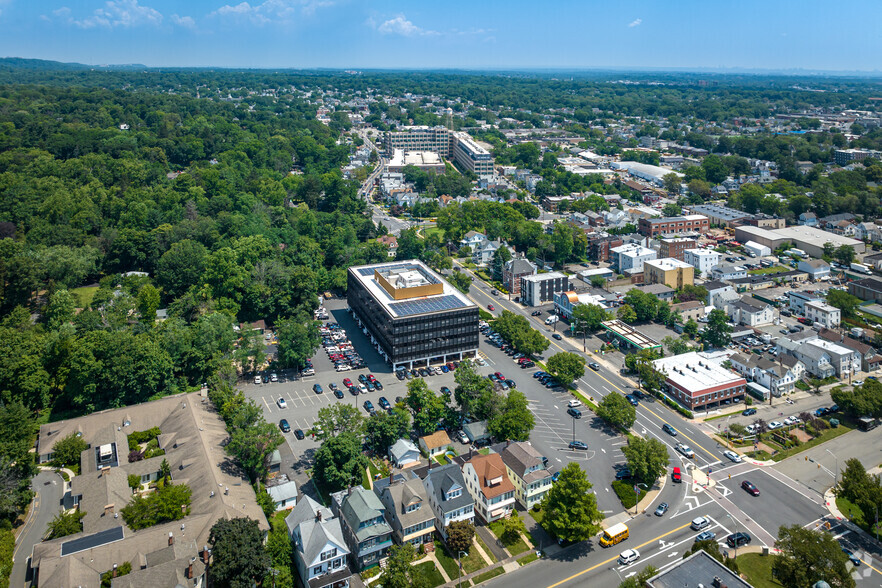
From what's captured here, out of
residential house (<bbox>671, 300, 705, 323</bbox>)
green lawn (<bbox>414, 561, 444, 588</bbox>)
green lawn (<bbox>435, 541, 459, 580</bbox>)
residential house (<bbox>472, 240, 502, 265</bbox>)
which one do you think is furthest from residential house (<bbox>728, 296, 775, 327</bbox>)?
green lawn (<bbox>414, 561, 444, 588</bbox>)

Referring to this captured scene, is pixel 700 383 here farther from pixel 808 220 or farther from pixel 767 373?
pixel 808 220

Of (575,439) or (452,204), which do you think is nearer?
(575,439)

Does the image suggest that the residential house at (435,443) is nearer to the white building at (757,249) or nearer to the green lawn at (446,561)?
the green lawn at (446,561)

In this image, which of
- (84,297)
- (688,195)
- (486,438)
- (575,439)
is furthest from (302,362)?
(688,195)

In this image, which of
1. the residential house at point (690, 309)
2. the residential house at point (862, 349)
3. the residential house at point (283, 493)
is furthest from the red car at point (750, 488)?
the residential house at point (690, 309)

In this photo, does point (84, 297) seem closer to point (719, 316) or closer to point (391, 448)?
point (391, 448)

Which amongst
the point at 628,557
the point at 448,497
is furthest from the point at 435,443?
the point at 628,557
